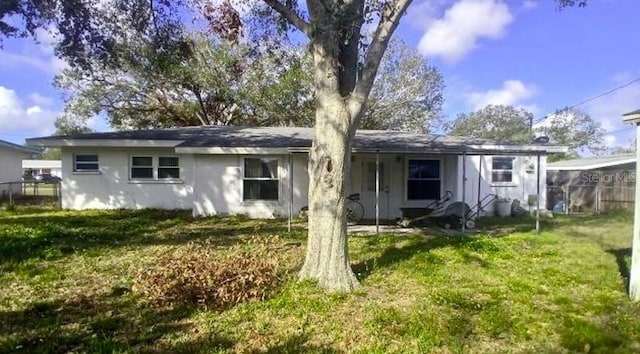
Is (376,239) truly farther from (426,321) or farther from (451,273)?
(426,321)

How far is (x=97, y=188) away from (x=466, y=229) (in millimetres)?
12432

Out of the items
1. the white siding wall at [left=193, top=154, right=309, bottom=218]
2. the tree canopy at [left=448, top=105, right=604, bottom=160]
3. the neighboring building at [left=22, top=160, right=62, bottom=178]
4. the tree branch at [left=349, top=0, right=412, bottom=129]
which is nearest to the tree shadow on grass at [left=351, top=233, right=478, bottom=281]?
the tree branch at [left=349, top=0, right=412, bottom=129]

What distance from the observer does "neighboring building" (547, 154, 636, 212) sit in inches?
751

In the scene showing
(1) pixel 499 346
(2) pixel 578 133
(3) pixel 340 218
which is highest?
(2) pixel 578 133

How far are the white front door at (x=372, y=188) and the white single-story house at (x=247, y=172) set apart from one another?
33 millimetres

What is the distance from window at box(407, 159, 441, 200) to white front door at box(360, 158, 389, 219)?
769mm

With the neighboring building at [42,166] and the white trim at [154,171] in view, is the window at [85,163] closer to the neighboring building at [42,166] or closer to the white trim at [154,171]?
the white trim at [154,171]

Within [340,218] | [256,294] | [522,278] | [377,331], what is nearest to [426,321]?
[377,331]

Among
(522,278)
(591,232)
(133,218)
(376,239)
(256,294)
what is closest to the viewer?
(256,294)

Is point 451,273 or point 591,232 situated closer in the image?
point 451,273

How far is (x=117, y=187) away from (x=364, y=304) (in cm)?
1277

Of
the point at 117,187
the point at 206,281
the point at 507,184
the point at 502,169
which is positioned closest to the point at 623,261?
the point at 206,281

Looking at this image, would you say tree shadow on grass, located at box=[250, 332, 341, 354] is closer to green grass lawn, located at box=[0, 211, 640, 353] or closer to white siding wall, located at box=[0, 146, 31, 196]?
green grass lawn, located at box=[0, 211, 640, 353]

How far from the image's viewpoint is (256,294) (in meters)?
5.90
